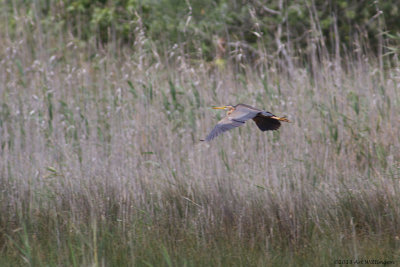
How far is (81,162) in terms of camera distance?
12.6 ft

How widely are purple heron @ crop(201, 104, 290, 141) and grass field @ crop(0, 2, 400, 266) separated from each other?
14.3 inches

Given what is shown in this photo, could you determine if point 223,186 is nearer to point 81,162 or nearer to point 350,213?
point 350,213

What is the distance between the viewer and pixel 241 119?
2.69m

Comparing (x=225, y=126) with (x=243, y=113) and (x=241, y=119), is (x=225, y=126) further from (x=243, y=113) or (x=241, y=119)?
(x=243, y=113)

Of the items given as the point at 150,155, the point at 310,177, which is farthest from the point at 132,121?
the point at 310,177

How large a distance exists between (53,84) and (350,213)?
291cm

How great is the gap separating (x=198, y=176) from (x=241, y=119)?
930 mm

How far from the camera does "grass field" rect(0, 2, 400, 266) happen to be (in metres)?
2.97

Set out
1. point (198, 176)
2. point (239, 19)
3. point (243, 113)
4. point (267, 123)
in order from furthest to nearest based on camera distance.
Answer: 1. point (239, 19)
2. point (198, 176)
3. point (267, 123)
4. point (243, 113)

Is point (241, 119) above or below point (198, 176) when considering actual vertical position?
above

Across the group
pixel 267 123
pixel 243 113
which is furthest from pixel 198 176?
pixel 243 113

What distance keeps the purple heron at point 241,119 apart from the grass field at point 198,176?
363mm

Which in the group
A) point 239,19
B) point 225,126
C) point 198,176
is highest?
point 239,19

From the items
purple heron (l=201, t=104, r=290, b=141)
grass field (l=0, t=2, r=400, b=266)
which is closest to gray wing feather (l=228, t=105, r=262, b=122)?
purple heron (l=201, t=104, r=290, b=141)
